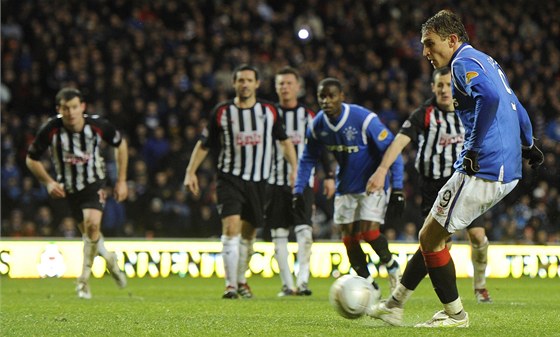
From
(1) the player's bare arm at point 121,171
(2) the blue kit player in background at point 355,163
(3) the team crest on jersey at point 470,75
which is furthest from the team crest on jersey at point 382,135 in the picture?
(3) the team crest on jersey at point 470,75

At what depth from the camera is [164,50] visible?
67.6 feet

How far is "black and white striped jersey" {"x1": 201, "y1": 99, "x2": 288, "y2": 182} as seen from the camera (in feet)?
35.3

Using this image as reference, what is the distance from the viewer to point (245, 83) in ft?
35.2

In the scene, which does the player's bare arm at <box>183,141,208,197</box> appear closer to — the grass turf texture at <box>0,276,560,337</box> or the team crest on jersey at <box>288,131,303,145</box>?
the grass turf texture at <box>0,276,560,337</box>

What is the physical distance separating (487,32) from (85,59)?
30.2 ft

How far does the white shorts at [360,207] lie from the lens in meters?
9.74

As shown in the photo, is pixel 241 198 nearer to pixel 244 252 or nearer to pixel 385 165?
pixel 244 252

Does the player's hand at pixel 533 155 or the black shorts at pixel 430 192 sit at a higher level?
the player's hand at pixel 533 155

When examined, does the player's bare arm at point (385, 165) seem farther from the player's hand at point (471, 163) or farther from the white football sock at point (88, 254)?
the white football sock at point (88, 254)

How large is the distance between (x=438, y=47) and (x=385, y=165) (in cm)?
180

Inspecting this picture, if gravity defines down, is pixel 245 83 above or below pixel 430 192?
above

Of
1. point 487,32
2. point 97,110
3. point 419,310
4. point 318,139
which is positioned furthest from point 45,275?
point 487,32

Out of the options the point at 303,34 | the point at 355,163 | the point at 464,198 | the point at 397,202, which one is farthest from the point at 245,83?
the point at 303,34

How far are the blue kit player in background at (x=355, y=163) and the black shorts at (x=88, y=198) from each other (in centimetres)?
235
